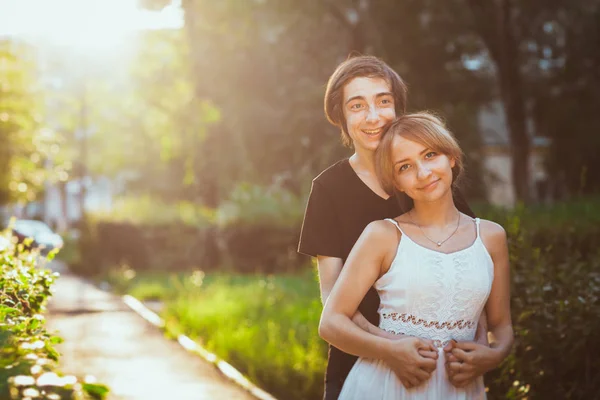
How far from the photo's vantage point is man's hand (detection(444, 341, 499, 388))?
3.32 m

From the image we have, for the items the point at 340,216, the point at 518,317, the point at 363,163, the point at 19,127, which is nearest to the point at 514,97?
the point at 518,317

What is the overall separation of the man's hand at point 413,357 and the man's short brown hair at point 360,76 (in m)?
1.14

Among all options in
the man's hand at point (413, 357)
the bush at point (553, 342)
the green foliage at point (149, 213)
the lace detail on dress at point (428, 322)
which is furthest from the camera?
the green foliage at point (149, 213)

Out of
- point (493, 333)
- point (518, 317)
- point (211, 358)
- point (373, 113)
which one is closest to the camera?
point (493, 333)

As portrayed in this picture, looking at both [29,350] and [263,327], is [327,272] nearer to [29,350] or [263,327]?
[29,350]

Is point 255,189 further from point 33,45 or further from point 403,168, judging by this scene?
point 403,168

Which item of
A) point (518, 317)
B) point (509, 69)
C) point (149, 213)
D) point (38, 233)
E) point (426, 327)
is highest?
point (509, 69)

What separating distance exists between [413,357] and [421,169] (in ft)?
2.30

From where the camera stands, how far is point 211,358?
1163 cm

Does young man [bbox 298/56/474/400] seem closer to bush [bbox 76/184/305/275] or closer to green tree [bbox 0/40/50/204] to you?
bush [bbox 76/184/305/275]

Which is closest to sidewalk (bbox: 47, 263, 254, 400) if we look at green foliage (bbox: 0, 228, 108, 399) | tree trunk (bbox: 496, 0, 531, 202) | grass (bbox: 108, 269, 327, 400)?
grass (bbox: 108, 269, 327, 400)

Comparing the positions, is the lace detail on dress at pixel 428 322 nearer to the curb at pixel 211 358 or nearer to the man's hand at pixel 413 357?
the man's hand at pixel 413 357

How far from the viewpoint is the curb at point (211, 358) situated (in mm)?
9375

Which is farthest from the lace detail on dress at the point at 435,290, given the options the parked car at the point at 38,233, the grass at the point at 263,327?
the parked car at the point at 38,233
